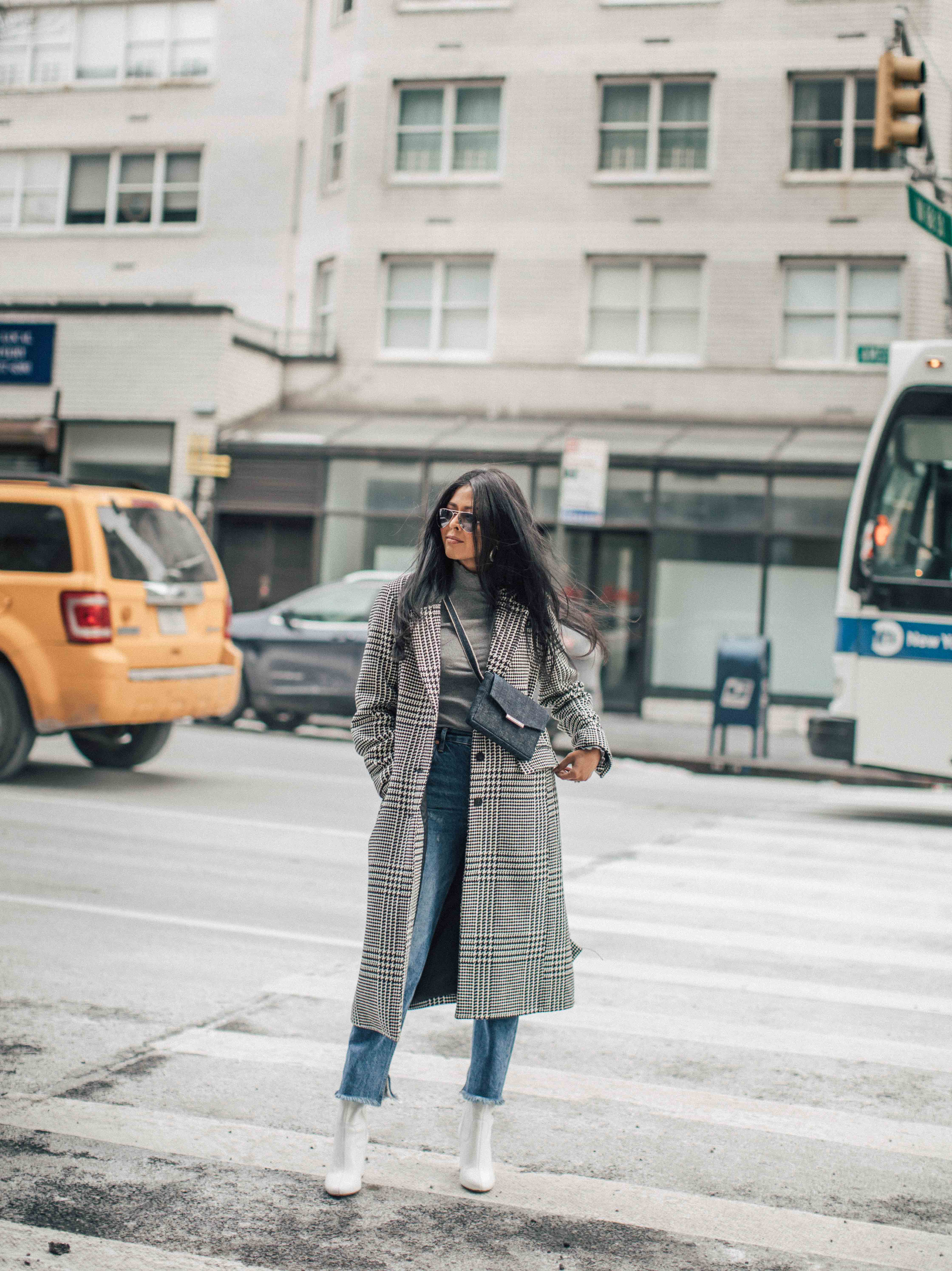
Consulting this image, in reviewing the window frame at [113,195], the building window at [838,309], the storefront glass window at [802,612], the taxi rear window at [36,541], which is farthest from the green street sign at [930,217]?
the window frame at [113,195]

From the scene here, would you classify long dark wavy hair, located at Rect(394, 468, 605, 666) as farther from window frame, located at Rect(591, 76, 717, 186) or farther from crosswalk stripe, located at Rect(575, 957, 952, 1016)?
window frame, located at Rect(591, 76, 717, 186)

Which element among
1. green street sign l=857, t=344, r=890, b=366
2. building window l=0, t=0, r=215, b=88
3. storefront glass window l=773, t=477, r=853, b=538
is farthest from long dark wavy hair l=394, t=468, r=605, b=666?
building window l=0, t=0, r=215, b=88

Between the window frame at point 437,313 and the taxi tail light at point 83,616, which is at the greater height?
the window frame at point 437,313

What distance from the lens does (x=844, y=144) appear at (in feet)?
72.2

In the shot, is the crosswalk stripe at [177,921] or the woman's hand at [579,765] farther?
the crosswalk stripe at [177,921]

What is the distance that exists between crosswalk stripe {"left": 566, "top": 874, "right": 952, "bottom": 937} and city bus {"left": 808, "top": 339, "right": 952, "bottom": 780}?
3.59 meters

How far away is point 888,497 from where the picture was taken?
37.3ft

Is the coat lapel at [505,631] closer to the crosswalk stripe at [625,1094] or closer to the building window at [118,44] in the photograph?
the crosswalk stripe at [625,1094]

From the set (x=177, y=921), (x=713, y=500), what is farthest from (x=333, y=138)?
(x=177, y=921)

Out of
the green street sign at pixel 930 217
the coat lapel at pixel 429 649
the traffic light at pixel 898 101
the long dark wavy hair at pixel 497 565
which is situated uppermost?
the traffic light at pixel 898 101

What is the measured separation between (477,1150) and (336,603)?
40.1 feet

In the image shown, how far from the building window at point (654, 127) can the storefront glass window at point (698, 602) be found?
20.4 feet

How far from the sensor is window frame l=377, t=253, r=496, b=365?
23297mm

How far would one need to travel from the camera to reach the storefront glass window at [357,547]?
894 inches
